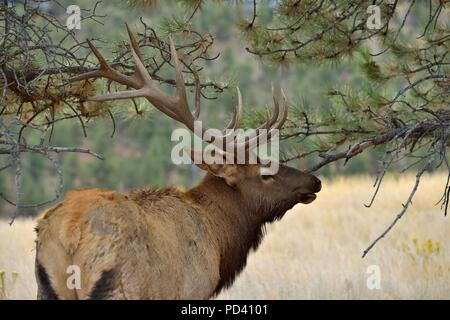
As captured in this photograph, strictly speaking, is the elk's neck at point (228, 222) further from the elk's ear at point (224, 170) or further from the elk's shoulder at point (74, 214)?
the elk's shoulder at point (74, 214)

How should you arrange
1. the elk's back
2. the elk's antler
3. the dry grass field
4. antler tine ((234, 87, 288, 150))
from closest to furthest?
the elk's back
the elk's antler
antler tine ((234, 87, 288, 150))
the dry grass field

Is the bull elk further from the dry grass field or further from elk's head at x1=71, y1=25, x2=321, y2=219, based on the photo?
the dry grass field

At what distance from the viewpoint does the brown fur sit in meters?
4.41

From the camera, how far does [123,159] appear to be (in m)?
33.8

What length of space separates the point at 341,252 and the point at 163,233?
21.9ft

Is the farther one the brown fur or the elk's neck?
the elk's neck

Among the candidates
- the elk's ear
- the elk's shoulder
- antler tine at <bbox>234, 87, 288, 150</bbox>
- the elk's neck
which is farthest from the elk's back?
antler tine at <bbox>234, 87, 288, 150</bbox>

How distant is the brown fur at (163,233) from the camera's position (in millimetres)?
4414

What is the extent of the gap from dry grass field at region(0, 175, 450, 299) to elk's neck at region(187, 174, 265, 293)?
894 millimetres

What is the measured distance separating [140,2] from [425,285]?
4.57m

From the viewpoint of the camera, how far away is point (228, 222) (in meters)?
5.72

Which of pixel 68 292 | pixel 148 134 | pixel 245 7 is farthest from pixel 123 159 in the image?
pixel 68 292
